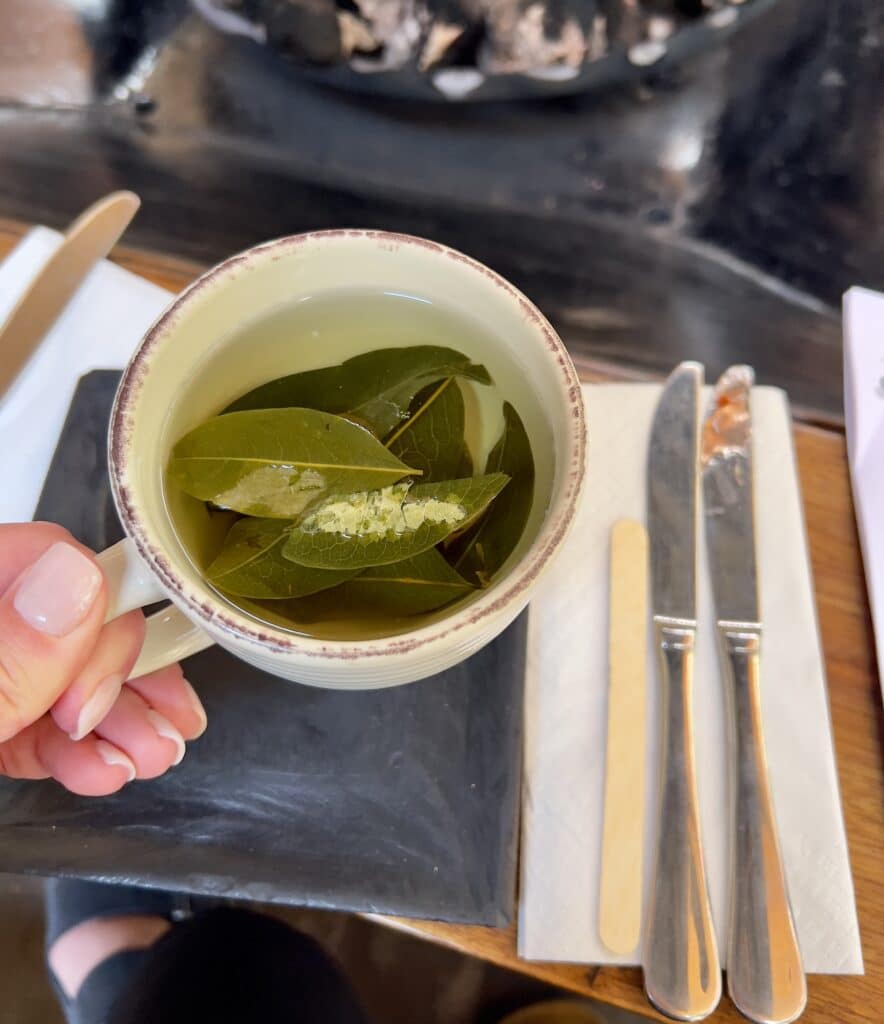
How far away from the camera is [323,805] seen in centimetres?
54

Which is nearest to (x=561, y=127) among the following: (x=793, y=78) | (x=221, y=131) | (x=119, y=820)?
(x=793, y=78)

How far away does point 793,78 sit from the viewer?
1038 millimetres

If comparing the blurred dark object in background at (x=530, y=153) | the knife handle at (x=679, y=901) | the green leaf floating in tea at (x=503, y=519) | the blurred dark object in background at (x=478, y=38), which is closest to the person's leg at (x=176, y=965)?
the knife handle at (x=679, y=901)

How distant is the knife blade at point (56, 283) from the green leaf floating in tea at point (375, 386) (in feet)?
0.82

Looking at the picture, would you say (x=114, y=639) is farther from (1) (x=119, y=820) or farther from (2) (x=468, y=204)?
(2) (x=468, y=204)

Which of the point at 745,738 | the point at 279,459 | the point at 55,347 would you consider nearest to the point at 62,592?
the point at 279,459

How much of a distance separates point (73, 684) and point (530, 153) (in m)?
0.85

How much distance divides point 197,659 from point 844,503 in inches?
22.0

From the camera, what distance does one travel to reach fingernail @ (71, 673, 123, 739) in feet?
1.53

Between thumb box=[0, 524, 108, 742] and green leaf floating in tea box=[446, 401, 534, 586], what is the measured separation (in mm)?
219

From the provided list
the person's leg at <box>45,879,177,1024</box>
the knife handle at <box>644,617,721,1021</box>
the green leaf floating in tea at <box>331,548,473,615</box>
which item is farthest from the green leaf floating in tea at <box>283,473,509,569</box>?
the person's leg at <box>45,879,177,1024</box>

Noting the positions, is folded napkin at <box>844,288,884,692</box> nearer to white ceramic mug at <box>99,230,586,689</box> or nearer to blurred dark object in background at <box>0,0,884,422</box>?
blurred dark object in background at <box>0,0,884,422</box>

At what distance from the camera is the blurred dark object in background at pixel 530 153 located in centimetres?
94

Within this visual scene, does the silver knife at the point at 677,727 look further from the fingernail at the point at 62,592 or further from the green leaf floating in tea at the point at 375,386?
the fingernail at the point at 62,592
